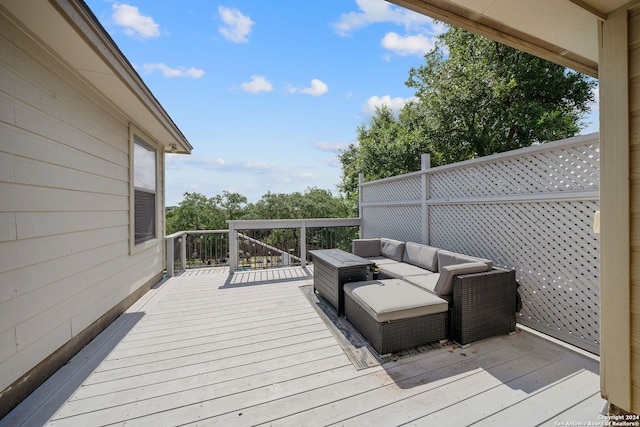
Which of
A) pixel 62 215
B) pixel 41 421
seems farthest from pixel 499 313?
pixel 62 215

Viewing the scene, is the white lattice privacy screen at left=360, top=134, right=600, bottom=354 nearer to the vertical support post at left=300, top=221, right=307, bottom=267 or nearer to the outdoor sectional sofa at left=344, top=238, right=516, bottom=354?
the outdoor sectional sofa at left=344, top=238, right=516, bottom=354

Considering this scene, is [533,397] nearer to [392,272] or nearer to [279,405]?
[279,405]

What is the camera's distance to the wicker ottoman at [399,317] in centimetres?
247

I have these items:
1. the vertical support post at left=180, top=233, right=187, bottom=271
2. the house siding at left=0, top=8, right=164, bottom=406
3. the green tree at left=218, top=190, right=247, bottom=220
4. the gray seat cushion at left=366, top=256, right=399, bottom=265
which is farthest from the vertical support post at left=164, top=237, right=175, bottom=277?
the green tree at left=218, top=190, right=247, bottom=220

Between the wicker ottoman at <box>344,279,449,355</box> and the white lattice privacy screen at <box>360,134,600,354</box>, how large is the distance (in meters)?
1.26

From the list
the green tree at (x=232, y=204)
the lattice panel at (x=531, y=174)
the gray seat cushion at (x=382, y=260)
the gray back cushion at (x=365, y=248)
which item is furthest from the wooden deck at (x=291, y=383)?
the green tree at (x=232, y=204)

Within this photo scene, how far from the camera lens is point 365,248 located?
17.0 ft

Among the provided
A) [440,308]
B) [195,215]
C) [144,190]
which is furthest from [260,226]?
[195,215]

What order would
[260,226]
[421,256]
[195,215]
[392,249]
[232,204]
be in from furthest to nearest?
[232,204] → [195,215] → [260,226] → [392,249] → [421,256]

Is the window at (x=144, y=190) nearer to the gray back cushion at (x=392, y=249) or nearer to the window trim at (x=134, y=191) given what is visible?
the window trim at (x=134, y=191)

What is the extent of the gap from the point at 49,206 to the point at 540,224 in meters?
4.89

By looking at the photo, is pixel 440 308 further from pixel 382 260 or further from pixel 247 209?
pixel 247 209

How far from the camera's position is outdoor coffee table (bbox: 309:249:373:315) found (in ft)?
11.2

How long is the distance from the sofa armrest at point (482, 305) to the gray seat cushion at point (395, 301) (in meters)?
0.18
